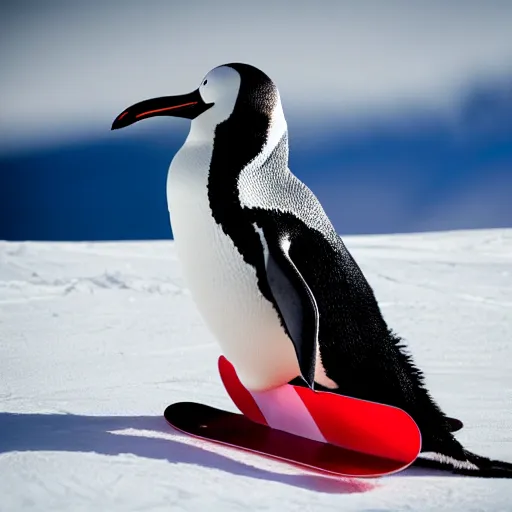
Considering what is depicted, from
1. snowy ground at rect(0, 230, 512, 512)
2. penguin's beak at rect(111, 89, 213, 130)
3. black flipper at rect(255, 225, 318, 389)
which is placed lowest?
snowy ground at rect(0, 230, 512, 512)

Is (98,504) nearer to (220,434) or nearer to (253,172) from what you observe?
(220,434)

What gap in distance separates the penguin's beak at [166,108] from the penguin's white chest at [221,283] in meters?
0.11

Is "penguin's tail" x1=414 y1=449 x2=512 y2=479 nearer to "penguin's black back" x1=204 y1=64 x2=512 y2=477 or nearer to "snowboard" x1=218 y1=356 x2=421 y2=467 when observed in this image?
"penguin's black back" x1=204 y1=64 x2=512 y2=477

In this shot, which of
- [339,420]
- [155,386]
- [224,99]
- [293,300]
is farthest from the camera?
[155,386]

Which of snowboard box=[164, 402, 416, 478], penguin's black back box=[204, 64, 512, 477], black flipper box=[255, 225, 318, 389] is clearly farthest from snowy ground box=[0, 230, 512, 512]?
black flipper box=[255, 225, 318, 389]

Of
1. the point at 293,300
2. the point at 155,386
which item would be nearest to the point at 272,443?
the point at 293,300

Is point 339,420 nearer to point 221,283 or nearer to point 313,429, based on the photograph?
point 313,429

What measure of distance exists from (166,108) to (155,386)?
3.44 feet

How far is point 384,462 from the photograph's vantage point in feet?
5.85

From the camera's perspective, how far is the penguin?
1.87m

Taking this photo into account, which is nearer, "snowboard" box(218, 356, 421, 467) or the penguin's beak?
"snowboard" box(218, 356, 421, 467)

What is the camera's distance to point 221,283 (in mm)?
1911

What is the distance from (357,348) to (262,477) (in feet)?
1.26

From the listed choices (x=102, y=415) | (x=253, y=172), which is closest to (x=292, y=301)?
(x=253, y=172)
